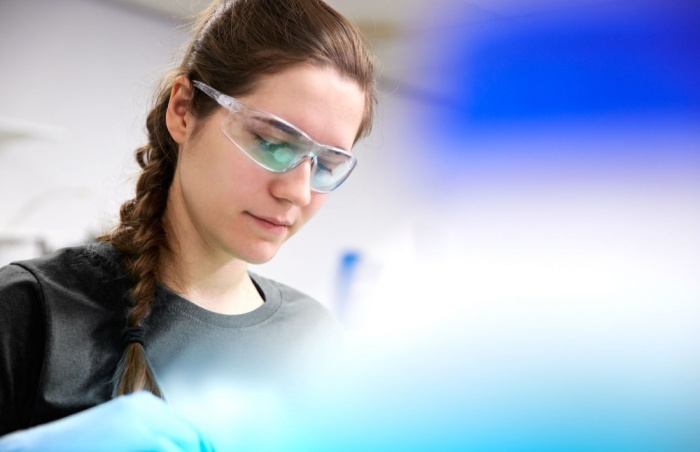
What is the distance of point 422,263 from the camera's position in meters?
0.61

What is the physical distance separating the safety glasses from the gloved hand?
0.23 m

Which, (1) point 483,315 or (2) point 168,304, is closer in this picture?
(1) point 483,315

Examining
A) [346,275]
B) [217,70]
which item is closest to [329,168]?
[217,70]

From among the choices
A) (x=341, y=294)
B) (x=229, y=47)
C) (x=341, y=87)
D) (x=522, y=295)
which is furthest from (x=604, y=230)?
(x=341, y=294)

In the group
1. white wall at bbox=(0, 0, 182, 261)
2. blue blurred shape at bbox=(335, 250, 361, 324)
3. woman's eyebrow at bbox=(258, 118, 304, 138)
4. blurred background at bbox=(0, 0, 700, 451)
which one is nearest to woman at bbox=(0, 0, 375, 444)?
woman's eyebrow at bbox=(258, 118, 304, 138)

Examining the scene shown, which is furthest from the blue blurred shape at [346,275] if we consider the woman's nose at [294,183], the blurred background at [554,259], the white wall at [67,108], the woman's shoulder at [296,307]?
the woman's nose at [294,183]

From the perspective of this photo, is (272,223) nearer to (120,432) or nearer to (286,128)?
(286,128)

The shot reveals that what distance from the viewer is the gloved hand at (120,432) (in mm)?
478

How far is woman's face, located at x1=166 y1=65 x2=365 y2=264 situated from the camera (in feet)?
2.20

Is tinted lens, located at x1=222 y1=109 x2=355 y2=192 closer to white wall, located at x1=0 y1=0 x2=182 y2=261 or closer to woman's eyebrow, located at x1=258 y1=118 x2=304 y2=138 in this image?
woman's eyebrow, located at x1=258 y1=118 x2=304 y2=138

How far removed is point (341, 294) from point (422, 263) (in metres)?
2.27

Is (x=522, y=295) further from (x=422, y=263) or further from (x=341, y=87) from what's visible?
(x=341, y=87)

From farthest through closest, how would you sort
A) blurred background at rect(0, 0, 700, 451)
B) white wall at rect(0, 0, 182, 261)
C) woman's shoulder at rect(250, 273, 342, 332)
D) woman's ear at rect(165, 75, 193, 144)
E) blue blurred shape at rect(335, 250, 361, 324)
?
blue blurred shape at rect(335, 250, 361, 324), white wall at rect(0, 0, 182, 261), woman's shoulder at rect(250, 273, 342, 332), woman's ear at rect(165, 75, 193, 144), blurred background at rect(0, 0, 700, 451)

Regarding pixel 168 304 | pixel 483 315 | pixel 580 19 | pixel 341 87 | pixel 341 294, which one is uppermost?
pixel 580 19
